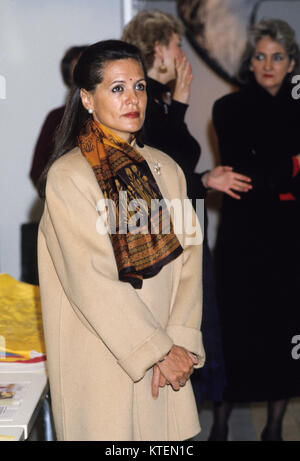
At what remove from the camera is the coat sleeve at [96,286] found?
1.41 m

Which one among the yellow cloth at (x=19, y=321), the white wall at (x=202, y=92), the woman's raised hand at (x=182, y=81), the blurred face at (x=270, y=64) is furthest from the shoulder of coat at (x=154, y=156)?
the white wall at (x=202, y=92)

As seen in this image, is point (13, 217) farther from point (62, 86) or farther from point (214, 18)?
point (214, 18)

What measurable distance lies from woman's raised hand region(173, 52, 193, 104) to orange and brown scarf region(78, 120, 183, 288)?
605 mm

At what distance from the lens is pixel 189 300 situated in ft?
5.21

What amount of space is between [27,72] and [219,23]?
118 centimetres

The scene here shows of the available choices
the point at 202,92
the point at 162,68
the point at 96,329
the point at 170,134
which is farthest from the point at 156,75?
the point at 202,92

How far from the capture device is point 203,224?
2070mm

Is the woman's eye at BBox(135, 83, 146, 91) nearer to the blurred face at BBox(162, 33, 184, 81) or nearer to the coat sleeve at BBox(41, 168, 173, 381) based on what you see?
the coat sleeve at BBox(41, 168, 173, 381)

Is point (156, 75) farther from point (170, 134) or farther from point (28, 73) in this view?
point (28, 73)

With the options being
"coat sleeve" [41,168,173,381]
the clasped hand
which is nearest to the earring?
"coat sleeve" [41,168,173,381]

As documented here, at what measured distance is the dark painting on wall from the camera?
3.49 m

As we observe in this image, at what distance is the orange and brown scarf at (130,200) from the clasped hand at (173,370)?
0.62 feet
